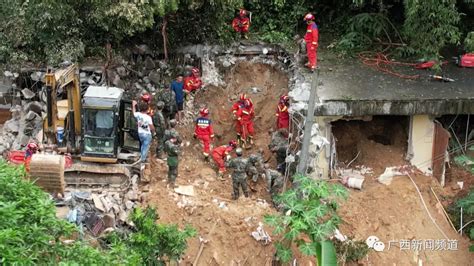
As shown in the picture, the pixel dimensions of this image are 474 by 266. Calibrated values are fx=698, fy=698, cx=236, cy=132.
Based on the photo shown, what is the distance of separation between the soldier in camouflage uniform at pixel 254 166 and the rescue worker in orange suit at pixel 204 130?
1.52 m

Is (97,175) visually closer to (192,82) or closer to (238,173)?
(238,173)

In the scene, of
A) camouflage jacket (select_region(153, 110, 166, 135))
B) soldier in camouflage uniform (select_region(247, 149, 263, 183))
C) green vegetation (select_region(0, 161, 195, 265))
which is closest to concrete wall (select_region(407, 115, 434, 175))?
soldier in camouflage uniform (select_region(247, 149, 263, 183))

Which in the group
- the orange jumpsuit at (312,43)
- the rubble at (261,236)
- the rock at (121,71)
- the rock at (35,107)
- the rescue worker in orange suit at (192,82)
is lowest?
the rubble at (261,236)

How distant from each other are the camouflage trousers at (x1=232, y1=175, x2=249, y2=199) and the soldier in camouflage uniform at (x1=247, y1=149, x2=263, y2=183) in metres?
0.40

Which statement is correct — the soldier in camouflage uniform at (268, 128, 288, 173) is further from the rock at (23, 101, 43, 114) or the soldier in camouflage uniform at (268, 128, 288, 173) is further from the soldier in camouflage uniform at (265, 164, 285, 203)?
the rock at (23, 101, 43, 114)

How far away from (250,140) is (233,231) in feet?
12.8

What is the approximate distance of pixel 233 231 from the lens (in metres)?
16.8

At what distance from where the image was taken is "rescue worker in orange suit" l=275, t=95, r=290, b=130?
19.0 m

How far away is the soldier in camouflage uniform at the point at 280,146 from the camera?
18516 mm

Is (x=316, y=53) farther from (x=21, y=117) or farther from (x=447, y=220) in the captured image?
(x=21, y=117)

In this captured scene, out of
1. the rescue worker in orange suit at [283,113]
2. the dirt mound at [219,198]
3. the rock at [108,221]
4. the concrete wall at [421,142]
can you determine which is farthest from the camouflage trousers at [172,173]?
the concrete wall at [421,142]

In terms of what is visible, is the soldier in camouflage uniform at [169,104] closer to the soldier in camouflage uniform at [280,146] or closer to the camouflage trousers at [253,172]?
the soldier in camouflage uniform at [280,146]

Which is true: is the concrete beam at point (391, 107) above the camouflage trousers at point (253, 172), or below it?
above

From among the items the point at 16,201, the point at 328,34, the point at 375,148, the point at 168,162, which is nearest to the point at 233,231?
the point at 168,162
